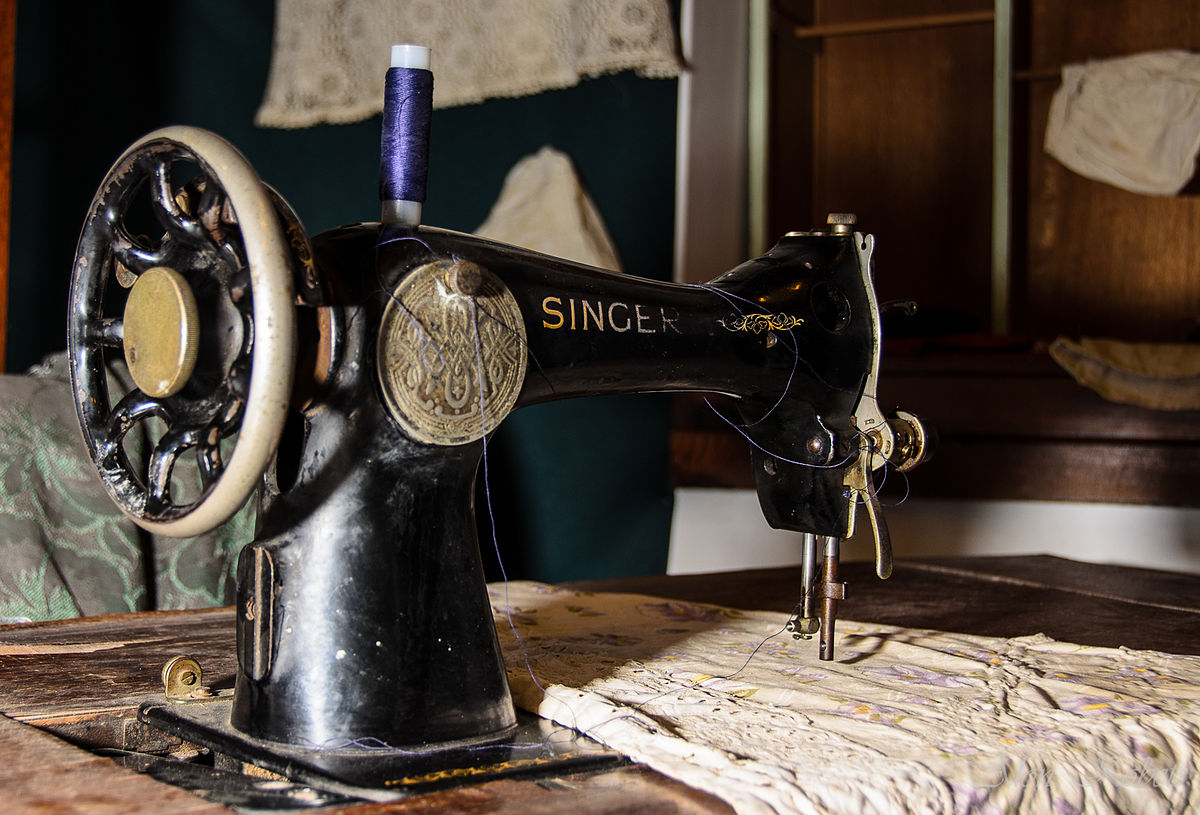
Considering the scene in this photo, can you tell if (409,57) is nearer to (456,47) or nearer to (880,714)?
(880,714)

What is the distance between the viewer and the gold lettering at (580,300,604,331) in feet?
3.39

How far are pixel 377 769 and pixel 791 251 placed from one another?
2.33ft

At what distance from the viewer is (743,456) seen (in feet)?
10.3

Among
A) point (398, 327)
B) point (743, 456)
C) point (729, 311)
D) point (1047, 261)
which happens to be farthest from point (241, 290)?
point (1047, 261)

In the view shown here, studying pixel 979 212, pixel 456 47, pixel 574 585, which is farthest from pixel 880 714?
pixel 979 212

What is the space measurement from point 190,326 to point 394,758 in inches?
13.4

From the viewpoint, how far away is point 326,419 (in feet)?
2.92

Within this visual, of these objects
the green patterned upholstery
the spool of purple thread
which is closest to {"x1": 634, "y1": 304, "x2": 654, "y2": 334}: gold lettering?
the spool of purple thread

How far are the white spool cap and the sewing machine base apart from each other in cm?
54

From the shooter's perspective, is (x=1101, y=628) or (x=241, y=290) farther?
(x=1101, y=628)

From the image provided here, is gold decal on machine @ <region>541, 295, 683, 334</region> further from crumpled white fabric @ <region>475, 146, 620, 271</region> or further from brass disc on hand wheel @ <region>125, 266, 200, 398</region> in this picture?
crumpled white fabric @ <region>475, 146, 620, 271</region>

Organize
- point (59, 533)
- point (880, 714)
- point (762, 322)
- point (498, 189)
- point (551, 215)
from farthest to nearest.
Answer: point (498, 189) < point (551, 215) < point (59, 533) < point (762, 322) < point (880, 714)

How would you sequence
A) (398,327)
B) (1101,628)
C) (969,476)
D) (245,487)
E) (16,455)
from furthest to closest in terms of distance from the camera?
(969,476) < (16,455) < (1101,628) < (398,327) < (245,487)

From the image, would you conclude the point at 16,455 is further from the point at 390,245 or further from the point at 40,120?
the point at 40,120
